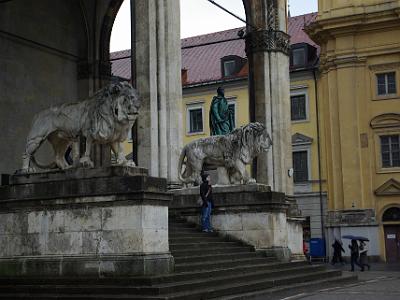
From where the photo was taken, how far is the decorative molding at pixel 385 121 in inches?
1772

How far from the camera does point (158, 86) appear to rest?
17859 millimetres

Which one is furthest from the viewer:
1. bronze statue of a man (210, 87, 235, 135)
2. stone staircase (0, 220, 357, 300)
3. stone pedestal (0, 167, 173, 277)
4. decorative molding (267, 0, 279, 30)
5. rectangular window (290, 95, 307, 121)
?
rectangular window (290, 95, 307, 121)

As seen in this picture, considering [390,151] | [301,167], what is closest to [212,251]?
[390,151]

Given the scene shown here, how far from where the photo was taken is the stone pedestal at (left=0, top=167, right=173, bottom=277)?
1312cm

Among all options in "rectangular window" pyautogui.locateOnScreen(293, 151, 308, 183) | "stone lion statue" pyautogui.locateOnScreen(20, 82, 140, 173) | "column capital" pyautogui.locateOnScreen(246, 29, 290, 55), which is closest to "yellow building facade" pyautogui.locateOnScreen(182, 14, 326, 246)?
"rectangular window" pyautogui.locateOnScreen(293, 151, 308, 183)

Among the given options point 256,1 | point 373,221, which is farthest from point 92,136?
point 373,221

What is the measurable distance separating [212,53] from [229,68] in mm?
4686

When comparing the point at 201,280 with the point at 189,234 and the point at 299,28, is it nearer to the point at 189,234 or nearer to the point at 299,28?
the point at 189,234

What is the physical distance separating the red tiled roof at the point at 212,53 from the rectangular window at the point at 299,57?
76.6 inches

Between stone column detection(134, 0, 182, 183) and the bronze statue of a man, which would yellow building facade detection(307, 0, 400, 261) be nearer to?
the bronze statue of a man

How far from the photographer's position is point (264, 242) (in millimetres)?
19000

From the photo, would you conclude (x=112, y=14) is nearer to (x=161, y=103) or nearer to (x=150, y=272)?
(x=161, y=103)

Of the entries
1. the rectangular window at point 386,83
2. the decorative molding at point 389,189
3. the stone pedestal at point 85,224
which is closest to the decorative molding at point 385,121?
the rectangular window at point 386,83

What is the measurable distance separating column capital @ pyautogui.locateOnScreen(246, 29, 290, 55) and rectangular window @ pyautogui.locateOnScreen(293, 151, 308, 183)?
25.2 metres
